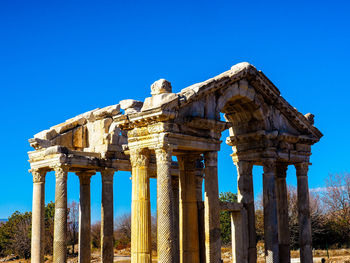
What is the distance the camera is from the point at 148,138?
17172 mm

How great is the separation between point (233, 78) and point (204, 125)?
268 centimetres

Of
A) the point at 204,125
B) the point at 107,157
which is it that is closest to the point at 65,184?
the point at 107,157

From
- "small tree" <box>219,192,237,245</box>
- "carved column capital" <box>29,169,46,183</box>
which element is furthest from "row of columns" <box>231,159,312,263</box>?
"small tree" <box>219,192,237,245</box>

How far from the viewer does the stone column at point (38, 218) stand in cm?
2240

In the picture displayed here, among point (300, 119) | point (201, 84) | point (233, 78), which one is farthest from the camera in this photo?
point (300, 119)

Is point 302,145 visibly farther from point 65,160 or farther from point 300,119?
point 65,160

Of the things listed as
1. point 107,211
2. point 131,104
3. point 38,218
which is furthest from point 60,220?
point 131,104

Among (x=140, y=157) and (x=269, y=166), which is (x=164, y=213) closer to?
(x=140, y=157)

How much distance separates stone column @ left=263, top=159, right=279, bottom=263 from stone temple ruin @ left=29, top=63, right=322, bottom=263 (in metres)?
0.04

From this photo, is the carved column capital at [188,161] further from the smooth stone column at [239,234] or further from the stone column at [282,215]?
the stone column at [282,215]

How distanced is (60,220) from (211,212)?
24.0 ft

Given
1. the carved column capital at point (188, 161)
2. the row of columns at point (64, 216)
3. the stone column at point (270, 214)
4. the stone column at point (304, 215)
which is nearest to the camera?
the carved column capital at point (188, 161)

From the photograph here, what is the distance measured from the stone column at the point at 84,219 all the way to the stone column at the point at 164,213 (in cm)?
879

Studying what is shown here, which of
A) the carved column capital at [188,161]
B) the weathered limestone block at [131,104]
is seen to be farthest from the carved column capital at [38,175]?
the carved column capital at [188,161]
